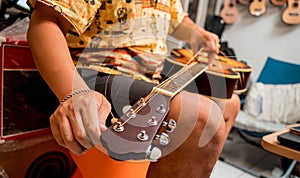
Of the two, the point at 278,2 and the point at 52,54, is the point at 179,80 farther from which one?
the point at 278,2

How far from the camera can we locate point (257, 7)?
2279 mm

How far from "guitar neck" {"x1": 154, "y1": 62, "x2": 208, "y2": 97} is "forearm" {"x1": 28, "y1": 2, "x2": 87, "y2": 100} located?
0.59 ft

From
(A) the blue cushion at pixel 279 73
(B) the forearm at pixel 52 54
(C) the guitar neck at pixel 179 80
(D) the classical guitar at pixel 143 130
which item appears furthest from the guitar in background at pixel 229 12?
(B) the forearm at pixel 52 54

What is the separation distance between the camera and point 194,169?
0.54 m

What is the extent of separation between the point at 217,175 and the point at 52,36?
4.38 feet

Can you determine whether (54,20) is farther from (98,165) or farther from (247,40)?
(247,40)

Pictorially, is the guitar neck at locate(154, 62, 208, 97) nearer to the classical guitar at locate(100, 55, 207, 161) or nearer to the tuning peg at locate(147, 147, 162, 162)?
the classical guitar at locate(100, 55, 207, 161)

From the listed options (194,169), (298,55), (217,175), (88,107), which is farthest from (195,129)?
(298,55)

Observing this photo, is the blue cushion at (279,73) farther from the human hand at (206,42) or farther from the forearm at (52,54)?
the forearm at (52,54)

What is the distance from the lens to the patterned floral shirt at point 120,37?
0.69m

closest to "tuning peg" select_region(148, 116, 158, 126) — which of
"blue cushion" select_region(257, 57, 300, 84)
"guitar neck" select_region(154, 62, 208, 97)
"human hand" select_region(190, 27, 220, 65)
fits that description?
"guitar neck" select_region(154, 62, 208, 97)

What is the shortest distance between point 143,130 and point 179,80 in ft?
0.96

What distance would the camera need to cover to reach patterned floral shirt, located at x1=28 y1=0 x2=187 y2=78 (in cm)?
69

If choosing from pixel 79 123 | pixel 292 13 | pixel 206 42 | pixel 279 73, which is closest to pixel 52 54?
pixel 79 123
